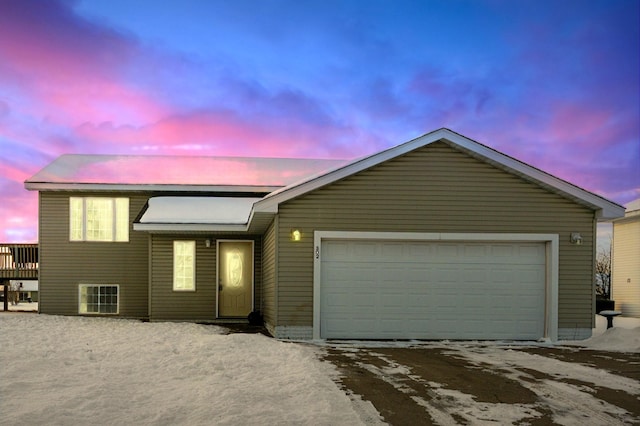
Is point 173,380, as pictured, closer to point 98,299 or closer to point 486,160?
point 486,160

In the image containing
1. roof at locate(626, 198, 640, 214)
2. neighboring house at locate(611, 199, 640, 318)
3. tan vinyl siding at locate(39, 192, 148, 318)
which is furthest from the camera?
neighboring house at locate(611, 199, 640, 318)

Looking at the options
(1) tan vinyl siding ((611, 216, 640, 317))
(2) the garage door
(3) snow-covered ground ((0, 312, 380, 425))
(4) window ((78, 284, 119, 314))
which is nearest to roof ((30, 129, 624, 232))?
(2) the garage door

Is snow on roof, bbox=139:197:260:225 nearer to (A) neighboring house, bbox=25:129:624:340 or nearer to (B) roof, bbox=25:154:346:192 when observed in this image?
(B) roof, bbox=25:154:346:192

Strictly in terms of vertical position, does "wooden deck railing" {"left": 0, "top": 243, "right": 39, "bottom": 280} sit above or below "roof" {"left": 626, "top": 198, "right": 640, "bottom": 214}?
below

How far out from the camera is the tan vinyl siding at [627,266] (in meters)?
20.6

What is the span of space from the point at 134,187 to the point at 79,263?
278 centimetres

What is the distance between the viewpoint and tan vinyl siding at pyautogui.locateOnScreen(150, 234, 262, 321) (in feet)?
53.2

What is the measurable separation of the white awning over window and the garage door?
3706 millimetres

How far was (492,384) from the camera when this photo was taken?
24.1 feet

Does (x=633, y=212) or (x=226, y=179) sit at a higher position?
(x=226, y=179)

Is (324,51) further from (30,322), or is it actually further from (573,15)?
(30,322)

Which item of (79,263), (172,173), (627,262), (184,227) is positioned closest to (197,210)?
(184,227)

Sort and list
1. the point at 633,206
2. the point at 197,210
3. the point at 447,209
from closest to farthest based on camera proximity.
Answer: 1. the point at 447,209
2. the point at 197,210
3. the point at 633,206

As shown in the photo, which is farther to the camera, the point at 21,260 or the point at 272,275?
the point at 21,260
